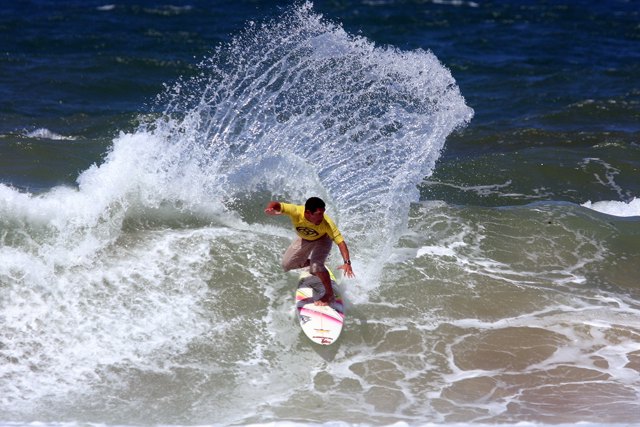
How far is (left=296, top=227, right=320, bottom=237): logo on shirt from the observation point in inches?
345

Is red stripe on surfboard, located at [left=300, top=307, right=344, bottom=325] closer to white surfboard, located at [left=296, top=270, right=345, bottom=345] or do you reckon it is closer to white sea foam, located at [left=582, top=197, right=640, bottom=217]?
white surfboard, located at [left=296, top=270, right=345, bottom=345]

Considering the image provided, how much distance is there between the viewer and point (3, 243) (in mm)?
9945

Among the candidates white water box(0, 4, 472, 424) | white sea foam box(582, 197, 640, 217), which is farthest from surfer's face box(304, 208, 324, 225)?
white sea foam box(582, 197, 640, 217)

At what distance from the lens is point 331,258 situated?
1024cm

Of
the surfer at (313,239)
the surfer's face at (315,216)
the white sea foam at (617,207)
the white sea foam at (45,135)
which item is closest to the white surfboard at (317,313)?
the surfer at (313,239)

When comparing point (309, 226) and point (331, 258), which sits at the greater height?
point (309, 226)

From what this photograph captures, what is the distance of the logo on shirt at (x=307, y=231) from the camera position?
8759 millimetres

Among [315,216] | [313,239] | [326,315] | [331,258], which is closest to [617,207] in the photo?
[331,258]

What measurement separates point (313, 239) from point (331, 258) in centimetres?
137

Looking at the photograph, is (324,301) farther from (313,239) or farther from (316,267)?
(313,239)

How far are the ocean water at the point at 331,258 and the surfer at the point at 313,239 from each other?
0.62 metres

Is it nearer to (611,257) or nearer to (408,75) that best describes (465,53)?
(408,75)

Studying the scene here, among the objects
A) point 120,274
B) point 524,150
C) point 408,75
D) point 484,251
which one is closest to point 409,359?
point 484,251

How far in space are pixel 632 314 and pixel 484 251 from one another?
6.70 feet
